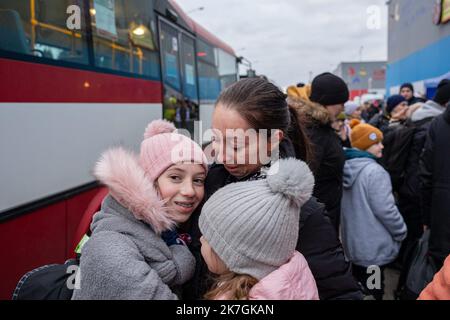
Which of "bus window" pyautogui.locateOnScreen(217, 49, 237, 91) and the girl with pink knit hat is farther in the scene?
"bus window" pyautogui.locateOnScreen(217, 49, 237, 91)

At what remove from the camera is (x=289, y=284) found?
1.10m

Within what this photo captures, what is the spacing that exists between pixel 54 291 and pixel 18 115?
4.90ft

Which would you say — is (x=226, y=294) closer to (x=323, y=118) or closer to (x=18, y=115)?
(x=323, y=118)

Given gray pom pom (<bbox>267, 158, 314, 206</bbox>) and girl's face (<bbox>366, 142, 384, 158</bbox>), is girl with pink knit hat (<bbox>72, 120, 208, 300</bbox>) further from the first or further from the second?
girl's face (<bbox>366, 142, 384, 158</bbox>)

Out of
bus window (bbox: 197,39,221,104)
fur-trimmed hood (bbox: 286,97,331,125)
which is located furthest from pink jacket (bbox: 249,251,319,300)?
bus window (bbox: 197,39,221,104)

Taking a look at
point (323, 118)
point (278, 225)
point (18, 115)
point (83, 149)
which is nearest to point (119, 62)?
point (83, 149)

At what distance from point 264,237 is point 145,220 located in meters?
0.45

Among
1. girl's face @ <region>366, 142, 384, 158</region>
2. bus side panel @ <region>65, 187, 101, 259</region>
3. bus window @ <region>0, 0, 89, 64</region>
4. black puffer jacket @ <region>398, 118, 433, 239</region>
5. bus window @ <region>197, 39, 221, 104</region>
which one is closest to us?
bus window @ <region>0, 0, 89, 64</region>

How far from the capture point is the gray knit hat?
111 centimetres

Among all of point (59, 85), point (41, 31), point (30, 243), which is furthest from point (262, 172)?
point (41, 31)

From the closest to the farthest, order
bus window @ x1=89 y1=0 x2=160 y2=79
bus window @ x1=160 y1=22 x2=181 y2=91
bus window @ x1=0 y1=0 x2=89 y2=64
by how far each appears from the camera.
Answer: bus window @ x1=0 y1=0 x2=89 y2=64 < bus window @ x1=89 y1=0 x2=160 y2=79 < bus window @ x1=160 y1=22 x2=181 y2=91

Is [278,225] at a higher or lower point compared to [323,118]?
lower

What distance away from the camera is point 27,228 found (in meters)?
2.45

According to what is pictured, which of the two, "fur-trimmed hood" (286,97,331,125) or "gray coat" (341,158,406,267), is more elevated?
"fur-trimmed hood" (286,97,331,125)
